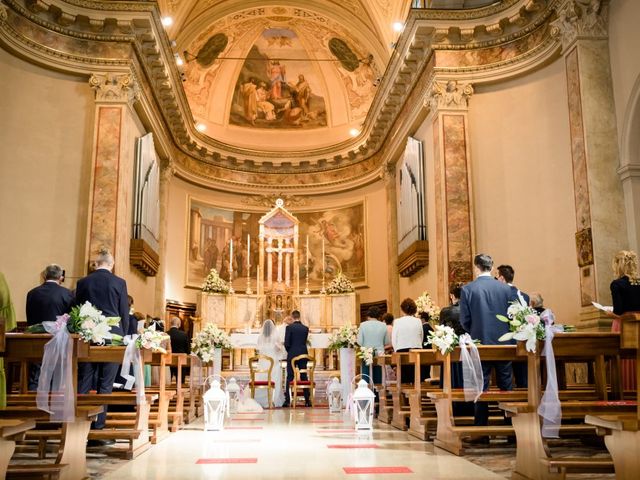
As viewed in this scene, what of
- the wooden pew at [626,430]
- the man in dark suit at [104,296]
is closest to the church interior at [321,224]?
the wooden pew at [626,430]

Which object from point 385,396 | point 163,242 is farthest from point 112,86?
point 385,396

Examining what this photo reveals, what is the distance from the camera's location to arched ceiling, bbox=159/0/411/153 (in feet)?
65.5

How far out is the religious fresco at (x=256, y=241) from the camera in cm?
2027

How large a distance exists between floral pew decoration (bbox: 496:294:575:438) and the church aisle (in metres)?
0.64

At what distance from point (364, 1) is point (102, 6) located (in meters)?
8.33

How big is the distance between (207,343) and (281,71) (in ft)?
42.1

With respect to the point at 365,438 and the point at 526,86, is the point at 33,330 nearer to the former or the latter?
the point at 365,438

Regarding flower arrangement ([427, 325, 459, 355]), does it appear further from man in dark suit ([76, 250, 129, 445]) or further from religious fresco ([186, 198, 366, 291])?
religious fresco ([186, 198, 366, 291])

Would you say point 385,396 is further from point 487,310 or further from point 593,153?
point 593,153

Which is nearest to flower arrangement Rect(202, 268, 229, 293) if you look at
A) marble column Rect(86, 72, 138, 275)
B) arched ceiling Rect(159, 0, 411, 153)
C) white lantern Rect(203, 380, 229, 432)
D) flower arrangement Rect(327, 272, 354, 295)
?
flower arrangement Rect(327, 272, 354, 295)

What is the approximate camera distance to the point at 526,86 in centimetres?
1277

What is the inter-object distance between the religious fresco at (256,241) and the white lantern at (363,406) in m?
12.3

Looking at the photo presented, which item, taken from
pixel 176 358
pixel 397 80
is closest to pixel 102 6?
pixel 397 80

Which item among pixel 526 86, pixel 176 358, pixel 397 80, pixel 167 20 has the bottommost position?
pixel 176 358
